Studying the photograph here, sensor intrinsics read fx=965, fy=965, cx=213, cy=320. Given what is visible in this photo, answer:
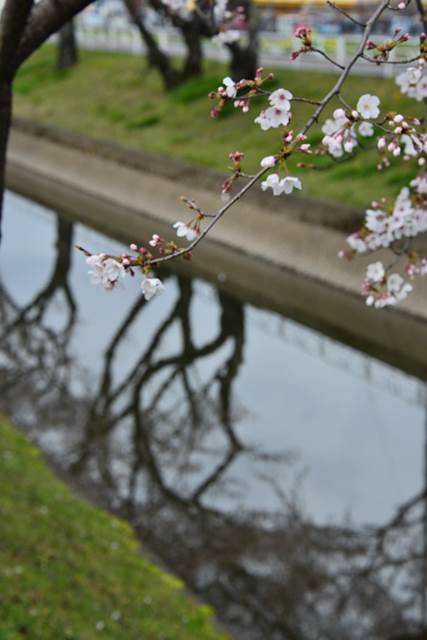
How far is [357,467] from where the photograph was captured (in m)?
10.7

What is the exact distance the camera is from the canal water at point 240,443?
870cm

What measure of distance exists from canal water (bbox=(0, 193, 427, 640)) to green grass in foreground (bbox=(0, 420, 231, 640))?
2.12 ft

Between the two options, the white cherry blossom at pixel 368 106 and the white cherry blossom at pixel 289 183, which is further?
the white cherry blossom at pixel 368 106

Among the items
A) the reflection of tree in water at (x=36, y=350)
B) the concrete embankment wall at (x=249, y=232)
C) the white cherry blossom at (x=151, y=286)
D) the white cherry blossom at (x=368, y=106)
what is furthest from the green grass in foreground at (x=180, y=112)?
the white cherry blossom at (x=151, y=286)

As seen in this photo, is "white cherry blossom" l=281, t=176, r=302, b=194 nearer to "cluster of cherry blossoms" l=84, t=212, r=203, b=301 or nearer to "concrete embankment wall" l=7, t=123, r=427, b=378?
"cluster of cherry blossoms" l=84, t=212, r=203, b=301

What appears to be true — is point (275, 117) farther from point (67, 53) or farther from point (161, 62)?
point (67, 53)

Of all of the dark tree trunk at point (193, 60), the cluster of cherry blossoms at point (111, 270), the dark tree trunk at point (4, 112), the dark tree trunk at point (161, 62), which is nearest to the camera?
the cluster of cherry blossoms at point (111, 270)

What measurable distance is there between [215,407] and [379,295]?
665 cm

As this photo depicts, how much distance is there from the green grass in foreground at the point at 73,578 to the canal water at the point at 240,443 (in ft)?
2.12

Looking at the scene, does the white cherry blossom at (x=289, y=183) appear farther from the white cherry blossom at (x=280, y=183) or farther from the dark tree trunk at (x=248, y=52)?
the dark tree trunk at (x=248, y=52)

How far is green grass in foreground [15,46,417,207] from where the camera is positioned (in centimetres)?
1912

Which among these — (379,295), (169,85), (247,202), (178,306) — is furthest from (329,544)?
Result: (169,85)

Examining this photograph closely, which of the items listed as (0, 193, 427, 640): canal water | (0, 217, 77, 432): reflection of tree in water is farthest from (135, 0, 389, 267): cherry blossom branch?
(0, 217, 77, 432): reflection of tree in water

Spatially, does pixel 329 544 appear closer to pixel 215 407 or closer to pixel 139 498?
pixel 139 498
